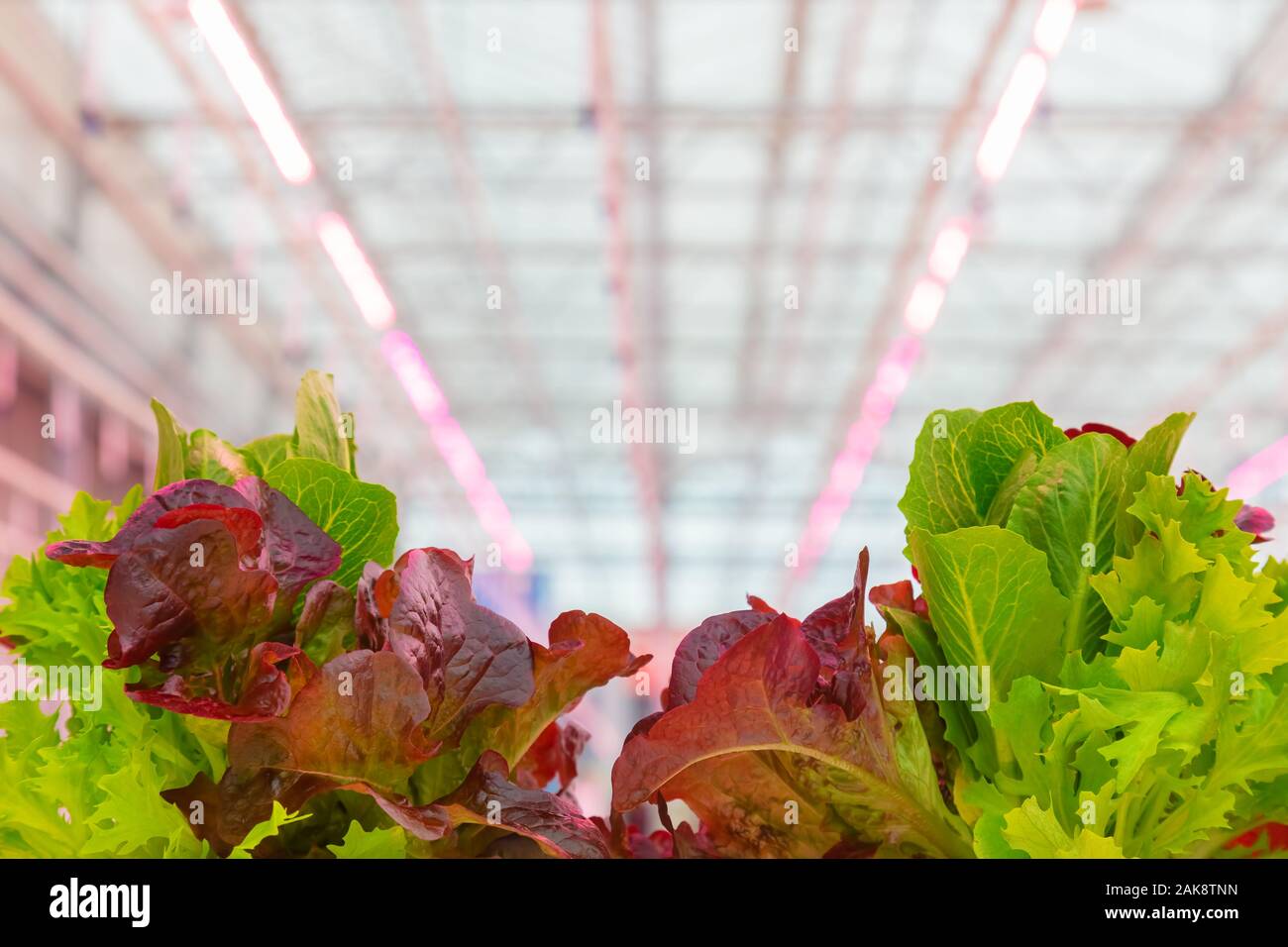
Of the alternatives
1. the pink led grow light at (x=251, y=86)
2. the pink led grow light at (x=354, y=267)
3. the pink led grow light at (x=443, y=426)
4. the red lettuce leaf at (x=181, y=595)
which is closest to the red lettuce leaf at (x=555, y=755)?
the red lettuce leaf at (x=181, y=595)

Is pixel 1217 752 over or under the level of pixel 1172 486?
under

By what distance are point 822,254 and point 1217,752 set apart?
32.4 ft

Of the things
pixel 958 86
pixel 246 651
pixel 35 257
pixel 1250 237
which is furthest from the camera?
pixel 1250 237

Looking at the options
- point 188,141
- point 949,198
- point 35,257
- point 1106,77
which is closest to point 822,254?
point 949,198

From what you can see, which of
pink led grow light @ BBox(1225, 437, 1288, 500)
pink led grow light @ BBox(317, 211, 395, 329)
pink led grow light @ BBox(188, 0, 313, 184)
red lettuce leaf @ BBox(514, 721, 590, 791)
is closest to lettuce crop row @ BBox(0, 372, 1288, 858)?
red lettuce leaf @ BBox(514, 721, 590, 791)

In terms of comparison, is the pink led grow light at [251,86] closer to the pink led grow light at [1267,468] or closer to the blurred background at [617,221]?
the blurred background at [617,221]

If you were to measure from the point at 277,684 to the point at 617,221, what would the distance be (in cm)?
661

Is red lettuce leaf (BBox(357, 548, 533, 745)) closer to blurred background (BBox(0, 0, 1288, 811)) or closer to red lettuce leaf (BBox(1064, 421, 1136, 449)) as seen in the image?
red lettuce leaf (BBox(1064, 421, 1136, 449))

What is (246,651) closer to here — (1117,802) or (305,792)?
(305,792)

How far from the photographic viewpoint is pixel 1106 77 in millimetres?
8070

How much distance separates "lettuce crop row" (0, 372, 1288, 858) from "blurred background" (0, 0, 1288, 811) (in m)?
4.05

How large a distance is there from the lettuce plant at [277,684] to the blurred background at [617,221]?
3987 millimetres

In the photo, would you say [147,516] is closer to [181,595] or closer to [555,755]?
[181,595]
